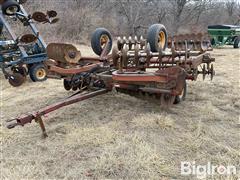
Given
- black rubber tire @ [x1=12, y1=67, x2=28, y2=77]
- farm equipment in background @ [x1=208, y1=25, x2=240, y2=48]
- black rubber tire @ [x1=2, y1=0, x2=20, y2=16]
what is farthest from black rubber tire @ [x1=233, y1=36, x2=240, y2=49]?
black rubber tire @ [x1=2, y1=0, x2=20, y2=16]

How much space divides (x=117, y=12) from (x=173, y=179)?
19.9m

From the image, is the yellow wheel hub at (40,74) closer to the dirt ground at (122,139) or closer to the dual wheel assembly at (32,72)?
the dual wheel assembly at (32,72)

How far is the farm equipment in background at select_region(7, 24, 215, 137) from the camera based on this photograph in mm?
3797

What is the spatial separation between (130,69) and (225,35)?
12.6 m

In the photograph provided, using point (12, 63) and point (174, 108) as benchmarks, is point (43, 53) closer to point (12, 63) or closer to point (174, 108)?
point (12, 63)

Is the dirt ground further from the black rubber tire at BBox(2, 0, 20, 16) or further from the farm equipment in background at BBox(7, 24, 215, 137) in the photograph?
the black rubber tire at BBox(2, 0, 20, 16)
